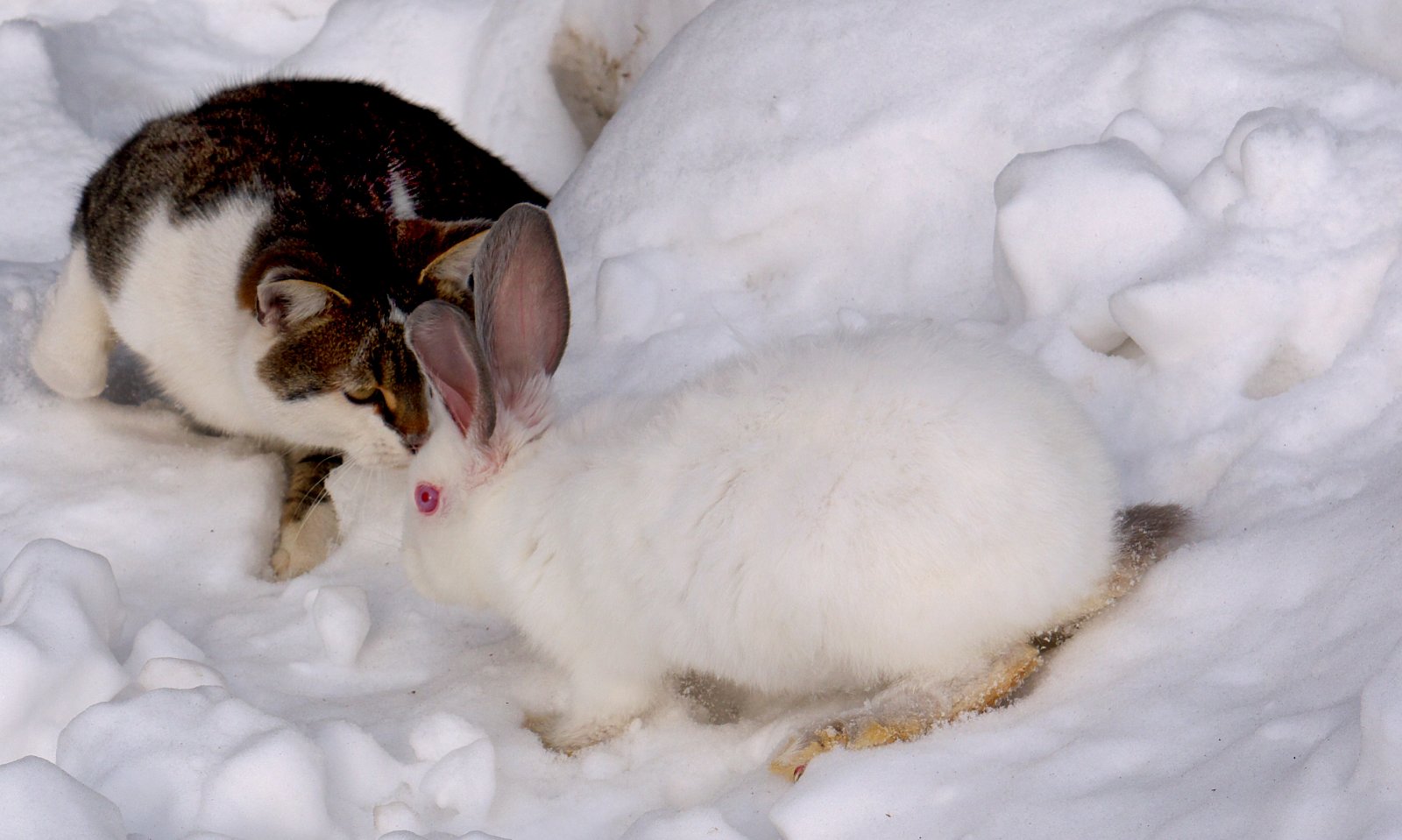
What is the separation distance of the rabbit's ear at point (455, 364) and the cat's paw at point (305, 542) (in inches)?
Result: 38.5

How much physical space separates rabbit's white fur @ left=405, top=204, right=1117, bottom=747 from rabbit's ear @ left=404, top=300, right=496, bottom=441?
0.06m

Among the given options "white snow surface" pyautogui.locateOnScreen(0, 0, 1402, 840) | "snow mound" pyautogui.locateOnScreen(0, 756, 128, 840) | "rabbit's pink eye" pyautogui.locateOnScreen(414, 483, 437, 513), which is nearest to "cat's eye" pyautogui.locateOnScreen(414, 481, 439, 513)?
"rabbit's pink eye" pyautogui.locateOnScreen(414, 483, 437, 513)

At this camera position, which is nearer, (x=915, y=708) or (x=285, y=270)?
(x=915, y=708)

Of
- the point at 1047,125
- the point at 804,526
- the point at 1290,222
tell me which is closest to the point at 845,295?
the point at 1047,125

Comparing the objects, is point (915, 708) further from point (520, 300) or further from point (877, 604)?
point (520, 300)

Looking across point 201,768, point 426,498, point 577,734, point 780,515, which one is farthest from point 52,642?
point 780,515

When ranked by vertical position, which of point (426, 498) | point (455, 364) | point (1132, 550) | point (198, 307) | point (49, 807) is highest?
point (1132, 550)

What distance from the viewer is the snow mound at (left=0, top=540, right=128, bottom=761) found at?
102 inches

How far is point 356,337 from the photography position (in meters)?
3.48

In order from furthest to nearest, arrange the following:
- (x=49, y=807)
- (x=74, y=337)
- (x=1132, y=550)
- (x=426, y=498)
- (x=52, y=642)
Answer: (x=74, y=337) → (x=426, y=498) → (x=52, y=642) → (x=1132, y=550) → (x=49, y=807)

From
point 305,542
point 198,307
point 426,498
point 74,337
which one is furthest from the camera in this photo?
point 74,337

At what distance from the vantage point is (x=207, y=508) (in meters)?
3.72

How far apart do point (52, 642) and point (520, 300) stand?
1.16m

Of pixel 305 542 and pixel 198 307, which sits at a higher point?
pixel 198 307
